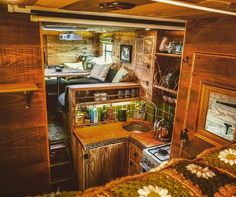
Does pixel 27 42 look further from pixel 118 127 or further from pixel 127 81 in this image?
pixel 127 81

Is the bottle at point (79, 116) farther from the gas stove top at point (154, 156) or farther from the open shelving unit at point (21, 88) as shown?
the open shelving unit at point (21, 88)

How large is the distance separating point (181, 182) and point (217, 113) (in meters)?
1.19

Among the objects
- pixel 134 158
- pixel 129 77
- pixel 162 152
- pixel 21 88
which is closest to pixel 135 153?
pixel 134 158

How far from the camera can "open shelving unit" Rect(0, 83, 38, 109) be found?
1.83m

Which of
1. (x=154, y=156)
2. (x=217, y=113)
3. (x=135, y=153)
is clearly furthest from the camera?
(x=135, y=153)

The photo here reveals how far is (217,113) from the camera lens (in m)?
1.74

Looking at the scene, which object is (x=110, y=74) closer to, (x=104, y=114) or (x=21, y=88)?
(x=104, y=114)

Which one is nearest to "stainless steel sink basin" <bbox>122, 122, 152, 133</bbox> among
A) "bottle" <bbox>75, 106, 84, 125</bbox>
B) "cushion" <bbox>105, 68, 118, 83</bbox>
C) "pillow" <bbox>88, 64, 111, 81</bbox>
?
"bottle" <bbox>75, 106, 84, 125</bbox>

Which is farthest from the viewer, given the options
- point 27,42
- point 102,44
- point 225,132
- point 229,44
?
point 102,44

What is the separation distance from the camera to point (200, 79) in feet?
6.02

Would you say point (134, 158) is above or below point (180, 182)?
below

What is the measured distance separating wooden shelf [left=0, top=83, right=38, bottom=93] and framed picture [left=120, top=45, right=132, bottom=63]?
290 centimetres

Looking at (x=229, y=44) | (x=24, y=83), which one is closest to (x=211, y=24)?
(x=229, y=44)

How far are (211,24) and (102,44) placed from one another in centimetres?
660
